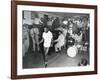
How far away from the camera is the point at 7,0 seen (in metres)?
1.66

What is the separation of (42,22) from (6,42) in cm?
39

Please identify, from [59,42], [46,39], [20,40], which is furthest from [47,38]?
[20,40]

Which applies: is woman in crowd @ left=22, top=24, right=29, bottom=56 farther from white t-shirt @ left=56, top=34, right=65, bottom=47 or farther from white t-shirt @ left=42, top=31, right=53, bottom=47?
white t-shirt @ left=56, top=34, right=65, bottom=47

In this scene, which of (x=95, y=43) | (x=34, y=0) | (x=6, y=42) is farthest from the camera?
(x=95, y=43)

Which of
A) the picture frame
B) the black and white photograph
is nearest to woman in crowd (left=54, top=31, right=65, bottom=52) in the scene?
the black and white photograph

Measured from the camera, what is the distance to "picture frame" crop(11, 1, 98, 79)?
5.54 ft

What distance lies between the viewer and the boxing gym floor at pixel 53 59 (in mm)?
1749

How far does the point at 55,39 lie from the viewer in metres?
1.83

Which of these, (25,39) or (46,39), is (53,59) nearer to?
(46,39)

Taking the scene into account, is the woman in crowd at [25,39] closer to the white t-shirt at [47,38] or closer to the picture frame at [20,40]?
the picture frame at [20,40]

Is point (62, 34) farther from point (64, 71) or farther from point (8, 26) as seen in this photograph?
point (8, 26)

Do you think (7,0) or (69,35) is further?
(69,35)

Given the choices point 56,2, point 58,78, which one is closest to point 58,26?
point 56,2

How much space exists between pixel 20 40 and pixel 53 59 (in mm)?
365
